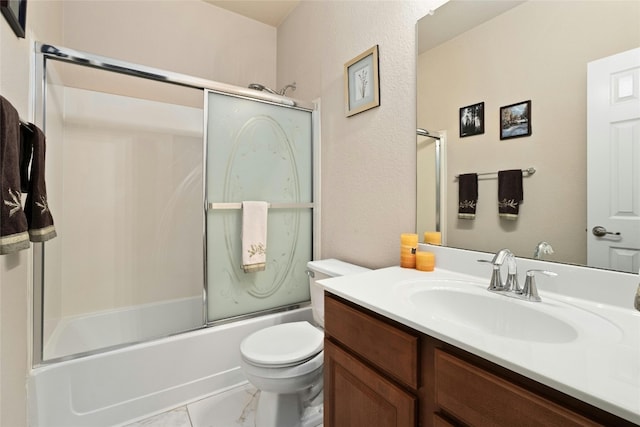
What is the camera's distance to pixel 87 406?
51.8 inches

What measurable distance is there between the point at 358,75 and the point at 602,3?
0.99 m

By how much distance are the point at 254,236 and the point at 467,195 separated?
1.18 meters

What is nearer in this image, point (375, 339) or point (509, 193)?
point (375, 339)

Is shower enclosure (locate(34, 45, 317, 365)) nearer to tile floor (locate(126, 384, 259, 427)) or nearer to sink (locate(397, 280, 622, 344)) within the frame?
tile floor (locate(126, 384, 259, 427))

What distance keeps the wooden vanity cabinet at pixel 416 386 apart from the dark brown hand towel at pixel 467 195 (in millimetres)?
623

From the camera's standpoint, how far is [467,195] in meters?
1.15

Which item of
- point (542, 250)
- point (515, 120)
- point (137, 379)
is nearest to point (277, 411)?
point (137, 379)

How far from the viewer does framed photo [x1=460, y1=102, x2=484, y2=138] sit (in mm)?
1097

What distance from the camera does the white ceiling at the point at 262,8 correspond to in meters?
2.17

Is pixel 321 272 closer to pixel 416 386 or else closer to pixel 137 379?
pixel 416 386

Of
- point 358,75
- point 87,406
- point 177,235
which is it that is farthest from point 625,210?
point 177,235

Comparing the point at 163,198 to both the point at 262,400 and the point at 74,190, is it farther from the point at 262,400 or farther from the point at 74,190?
the point at 262,400

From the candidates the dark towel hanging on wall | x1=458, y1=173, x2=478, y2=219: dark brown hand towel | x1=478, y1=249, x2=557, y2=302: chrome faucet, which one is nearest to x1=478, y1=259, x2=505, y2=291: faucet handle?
x1=478, y1=249, x2=557, y2=302: chrome faucet

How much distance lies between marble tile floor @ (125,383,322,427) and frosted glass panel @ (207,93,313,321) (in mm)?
442
